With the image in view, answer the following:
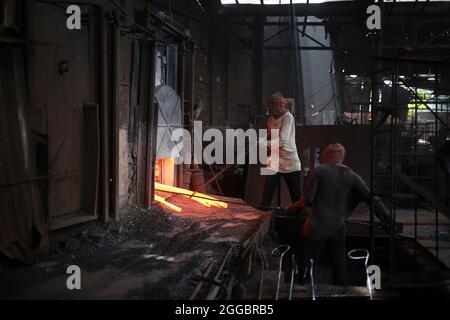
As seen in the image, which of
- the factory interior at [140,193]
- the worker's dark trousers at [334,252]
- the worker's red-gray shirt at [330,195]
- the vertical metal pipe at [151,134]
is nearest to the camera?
the factory interior at [140,193]

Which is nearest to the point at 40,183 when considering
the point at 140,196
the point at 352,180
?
the point at 140,196

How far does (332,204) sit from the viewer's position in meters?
5.68

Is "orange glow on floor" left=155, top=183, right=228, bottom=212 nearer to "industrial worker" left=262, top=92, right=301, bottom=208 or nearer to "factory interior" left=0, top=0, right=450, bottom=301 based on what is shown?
"factory interior" left=0, top=0, right=450, bottom=301

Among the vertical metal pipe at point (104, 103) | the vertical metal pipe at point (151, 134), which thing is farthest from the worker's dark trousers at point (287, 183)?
the vertical metal pipe at point (104, 103)

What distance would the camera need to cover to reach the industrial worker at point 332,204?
5668 mm

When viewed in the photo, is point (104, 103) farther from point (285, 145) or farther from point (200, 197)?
point (200, 197)

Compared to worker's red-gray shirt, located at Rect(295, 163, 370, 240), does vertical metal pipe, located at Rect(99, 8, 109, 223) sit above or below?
above

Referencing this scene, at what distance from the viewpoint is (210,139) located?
14320 mm

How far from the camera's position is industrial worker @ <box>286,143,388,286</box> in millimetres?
5668

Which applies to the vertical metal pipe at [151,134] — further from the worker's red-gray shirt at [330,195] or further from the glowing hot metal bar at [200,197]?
the worker's red-gray shirt at [330,195]

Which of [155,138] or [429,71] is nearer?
[155,138]

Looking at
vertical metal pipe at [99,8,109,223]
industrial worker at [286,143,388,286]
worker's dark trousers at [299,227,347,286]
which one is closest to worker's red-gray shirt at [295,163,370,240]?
industrial worker at [286,143,388,286]

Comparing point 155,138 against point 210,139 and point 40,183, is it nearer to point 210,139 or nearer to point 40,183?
point 40,183

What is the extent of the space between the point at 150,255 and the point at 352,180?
9.09ft
